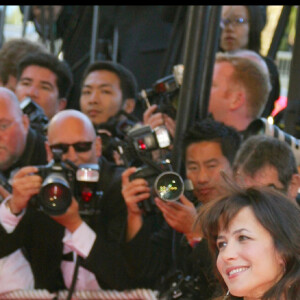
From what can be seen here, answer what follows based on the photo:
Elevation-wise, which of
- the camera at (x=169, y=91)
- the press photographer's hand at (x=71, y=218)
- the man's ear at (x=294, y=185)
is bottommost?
the press photographer's hand at (x=71, y=218)

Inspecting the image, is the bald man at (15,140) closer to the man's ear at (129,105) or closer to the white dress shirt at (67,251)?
the white dress shirt at (67,251)

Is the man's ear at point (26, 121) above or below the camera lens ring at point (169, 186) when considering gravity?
above

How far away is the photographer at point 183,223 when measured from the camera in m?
3.21

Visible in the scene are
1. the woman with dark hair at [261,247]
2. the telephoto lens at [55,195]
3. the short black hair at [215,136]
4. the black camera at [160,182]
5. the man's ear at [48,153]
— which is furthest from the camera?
the man's ear at [48,153]

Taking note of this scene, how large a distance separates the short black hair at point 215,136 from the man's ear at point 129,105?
41.6 inches

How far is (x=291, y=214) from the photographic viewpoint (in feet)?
8.09

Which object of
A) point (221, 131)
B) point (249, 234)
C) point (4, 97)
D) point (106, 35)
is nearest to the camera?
point (249, 234)

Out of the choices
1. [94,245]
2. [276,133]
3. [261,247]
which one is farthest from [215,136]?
[261,247]

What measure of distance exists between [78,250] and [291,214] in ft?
4.11

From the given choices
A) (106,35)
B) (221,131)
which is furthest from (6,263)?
(106,35)

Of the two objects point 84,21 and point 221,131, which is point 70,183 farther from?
point 84,21

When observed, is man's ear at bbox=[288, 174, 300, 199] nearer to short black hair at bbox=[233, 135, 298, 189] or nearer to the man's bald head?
short black hair at bbox=[233, 135, 298, 189]

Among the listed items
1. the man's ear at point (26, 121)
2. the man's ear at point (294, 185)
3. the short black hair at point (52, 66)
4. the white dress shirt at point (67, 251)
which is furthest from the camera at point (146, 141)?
the short black hair at point (52, 66)

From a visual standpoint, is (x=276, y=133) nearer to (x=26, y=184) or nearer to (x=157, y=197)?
(x=157, y=197)
